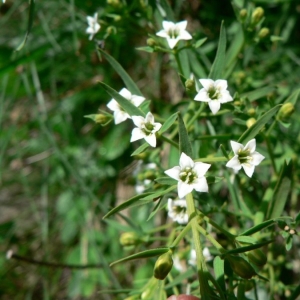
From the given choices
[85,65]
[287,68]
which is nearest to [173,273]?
[287,68]

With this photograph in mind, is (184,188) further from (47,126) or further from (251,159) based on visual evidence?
(47,126)

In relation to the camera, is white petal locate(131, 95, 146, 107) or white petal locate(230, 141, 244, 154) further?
white petal locate(131, 95, 146, 107)

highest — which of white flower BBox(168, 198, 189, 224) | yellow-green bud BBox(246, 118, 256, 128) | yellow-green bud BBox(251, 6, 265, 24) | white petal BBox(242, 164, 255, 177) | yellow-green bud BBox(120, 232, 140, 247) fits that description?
yellow-green bud BBox(251, 6, 265, 24)

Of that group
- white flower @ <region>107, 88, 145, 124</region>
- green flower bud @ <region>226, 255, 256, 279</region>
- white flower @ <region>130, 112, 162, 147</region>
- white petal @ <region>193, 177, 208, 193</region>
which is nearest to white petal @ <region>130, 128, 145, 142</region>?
white flower @ <region>130, 112, 162, 147</region>

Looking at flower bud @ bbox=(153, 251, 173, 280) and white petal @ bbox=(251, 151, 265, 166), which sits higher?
white petal @ bbox=(251, 151, 265, 166)

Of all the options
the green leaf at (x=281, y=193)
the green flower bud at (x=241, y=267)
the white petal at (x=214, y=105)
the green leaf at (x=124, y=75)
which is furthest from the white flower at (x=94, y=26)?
the green flower bud at (x=241, y=267)

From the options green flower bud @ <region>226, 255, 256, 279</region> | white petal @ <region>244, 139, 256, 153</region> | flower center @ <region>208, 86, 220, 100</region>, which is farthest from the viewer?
flower center @ <region>208, 86, 220, 100</region>

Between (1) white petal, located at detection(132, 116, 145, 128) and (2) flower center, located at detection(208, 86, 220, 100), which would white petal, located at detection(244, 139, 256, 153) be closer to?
(2) flower center, located at detection(208, 86, 220, 100)
